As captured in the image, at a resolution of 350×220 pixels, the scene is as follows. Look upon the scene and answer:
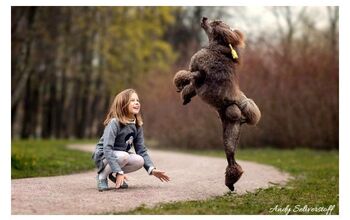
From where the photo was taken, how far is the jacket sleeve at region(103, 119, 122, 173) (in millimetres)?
8336

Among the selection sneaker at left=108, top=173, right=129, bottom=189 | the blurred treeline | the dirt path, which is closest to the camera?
the dirt path

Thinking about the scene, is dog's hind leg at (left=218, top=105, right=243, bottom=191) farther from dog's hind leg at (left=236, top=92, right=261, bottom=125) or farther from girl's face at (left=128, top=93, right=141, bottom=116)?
girl's face at (left=128, top=93, right=141, bottom=116)

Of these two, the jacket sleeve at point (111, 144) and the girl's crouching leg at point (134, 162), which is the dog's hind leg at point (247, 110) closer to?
the girl's crouching leg at point (134, 162)

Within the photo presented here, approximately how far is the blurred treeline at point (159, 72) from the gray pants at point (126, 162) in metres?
9.01

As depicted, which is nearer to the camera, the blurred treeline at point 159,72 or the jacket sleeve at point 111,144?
the jacket sleeve at point 111,144

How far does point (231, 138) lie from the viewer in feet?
27.9

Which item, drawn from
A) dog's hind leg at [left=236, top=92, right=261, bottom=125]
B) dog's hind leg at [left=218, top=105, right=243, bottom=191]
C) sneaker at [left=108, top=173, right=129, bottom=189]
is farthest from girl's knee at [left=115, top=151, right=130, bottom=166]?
dog's hind leg at [left=236, top=92, right=261, bottom=125]

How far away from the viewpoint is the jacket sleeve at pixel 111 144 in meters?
8.34

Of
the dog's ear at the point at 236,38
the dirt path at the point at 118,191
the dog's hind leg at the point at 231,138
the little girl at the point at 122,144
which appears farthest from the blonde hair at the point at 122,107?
the dog's ear at the point at 236,38

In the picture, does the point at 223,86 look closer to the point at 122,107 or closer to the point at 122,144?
the point at 122,107

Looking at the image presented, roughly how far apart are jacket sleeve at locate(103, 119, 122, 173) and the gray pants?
0.09 meters

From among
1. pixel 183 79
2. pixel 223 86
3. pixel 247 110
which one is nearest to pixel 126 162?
pixel 183 79

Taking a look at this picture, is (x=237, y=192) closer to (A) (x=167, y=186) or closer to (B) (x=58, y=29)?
(A) (x=167, y=186)

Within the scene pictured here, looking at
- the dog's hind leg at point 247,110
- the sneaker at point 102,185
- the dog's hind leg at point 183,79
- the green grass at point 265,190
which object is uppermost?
the dog's hind leg at point 183,79
